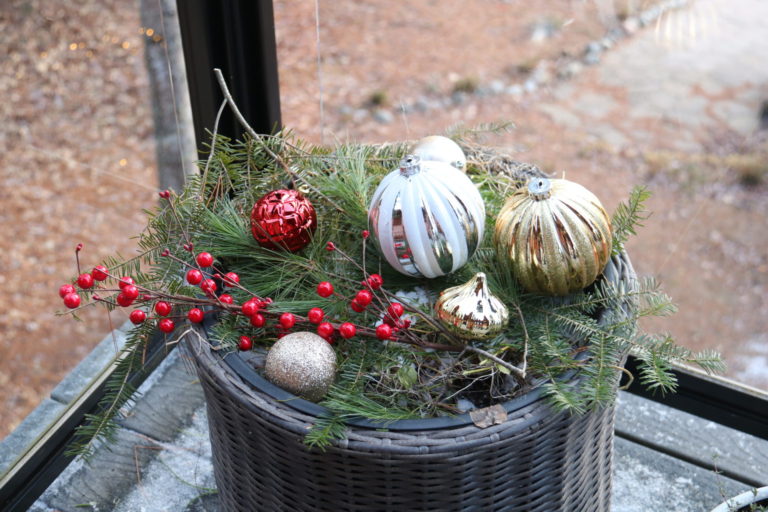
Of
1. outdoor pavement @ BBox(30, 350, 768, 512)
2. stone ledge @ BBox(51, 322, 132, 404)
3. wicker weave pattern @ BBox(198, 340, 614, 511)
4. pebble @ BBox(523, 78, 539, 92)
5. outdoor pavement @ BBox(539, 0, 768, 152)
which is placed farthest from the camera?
pebble @ BBox(523, 78, 539, 92)

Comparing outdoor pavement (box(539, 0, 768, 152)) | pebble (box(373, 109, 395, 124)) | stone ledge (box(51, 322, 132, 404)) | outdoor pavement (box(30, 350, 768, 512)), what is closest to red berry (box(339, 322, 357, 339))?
outdoor pavement (box(30, 350, 768, 512))

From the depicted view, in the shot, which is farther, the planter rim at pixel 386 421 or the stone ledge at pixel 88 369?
the stone ledge at pixel 88 369

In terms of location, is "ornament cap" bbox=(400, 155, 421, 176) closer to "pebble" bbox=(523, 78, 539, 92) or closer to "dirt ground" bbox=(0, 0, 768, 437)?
"dirt ground" bbox=(0, 0, 768, 437)

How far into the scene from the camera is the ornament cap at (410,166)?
85 centimetres

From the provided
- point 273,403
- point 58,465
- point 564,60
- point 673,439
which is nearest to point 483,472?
point 273,403

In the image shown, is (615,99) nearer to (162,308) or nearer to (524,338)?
(524,338)

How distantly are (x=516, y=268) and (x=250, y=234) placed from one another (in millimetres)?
319

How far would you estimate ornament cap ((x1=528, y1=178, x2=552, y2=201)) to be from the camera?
830 millimetres

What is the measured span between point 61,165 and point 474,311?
2.78ft

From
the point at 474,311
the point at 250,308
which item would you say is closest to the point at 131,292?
the point at 250,308

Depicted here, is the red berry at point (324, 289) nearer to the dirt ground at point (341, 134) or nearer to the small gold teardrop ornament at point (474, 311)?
the small gold teardrop ornament at point (474, 311)

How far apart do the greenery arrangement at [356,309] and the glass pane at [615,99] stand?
449 mm

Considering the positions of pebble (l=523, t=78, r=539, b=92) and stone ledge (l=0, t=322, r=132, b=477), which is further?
pebble (l=523, t=78, r=539, b=92)

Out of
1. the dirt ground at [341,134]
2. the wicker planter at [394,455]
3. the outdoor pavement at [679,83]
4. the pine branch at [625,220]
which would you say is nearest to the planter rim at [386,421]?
the wicker planter at [394,455]
